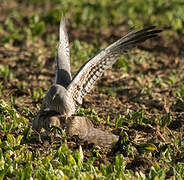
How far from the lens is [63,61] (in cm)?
632

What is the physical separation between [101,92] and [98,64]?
1.59m

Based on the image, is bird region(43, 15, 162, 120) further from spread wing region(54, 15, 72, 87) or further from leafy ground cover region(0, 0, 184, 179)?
leafy ground cover region(0, 0, 184, 179)

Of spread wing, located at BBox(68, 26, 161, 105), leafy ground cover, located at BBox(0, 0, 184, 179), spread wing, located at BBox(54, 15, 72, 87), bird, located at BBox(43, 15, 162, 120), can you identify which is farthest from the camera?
spread wing, located at BBox(54, 15, 72, 87)

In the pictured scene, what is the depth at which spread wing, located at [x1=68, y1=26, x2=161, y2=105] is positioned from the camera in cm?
562

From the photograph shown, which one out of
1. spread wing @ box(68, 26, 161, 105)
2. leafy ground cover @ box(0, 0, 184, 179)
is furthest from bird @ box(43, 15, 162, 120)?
leafy ground cover @ box(0, 0, 184, 179)

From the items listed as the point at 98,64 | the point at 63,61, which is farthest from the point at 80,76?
the point at 63,61

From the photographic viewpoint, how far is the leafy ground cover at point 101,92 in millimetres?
4938


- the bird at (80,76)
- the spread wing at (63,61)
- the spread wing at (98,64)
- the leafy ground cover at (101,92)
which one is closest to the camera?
the leafy ground cover at (101,92)

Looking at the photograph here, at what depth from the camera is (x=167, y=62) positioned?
8.62 meters

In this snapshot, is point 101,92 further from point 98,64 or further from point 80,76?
point 80,76

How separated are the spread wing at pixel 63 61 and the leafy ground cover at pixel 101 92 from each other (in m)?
0.59

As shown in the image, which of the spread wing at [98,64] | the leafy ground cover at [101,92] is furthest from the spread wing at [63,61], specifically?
the leafy ground cover at [101,92]

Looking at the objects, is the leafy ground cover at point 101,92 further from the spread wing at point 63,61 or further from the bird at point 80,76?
the spread wing at point 63,61

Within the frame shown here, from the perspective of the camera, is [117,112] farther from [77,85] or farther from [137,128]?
[77,85]
